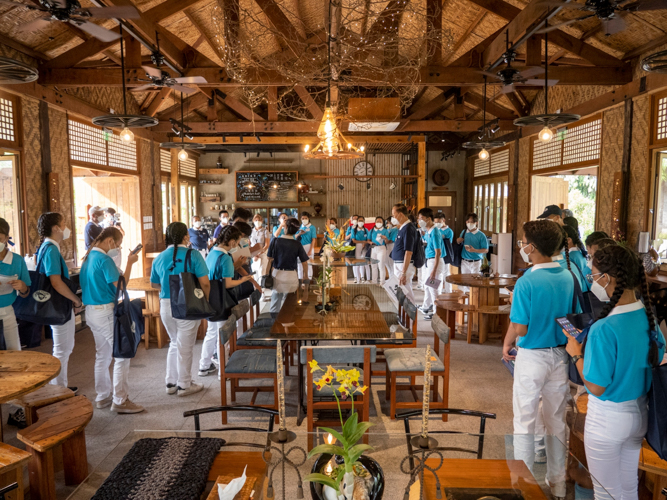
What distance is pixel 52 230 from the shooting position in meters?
3.81

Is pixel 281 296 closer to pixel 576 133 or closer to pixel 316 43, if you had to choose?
pixel 316 43

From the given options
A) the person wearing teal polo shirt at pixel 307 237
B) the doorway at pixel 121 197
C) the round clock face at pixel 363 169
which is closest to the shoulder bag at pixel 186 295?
the person wearing teal polo shirt at pixel 307 237

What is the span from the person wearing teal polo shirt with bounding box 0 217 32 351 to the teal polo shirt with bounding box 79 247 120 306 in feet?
1.52

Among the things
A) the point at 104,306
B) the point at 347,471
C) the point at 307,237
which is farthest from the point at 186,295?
the point at 307,237

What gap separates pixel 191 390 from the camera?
433 centimetres

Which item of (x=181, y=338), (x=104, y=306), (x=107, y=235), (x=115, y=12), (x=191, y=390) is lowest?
(x=191, y=390)

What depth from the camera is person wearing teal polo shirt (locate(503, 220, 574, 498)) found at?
8.41 feet

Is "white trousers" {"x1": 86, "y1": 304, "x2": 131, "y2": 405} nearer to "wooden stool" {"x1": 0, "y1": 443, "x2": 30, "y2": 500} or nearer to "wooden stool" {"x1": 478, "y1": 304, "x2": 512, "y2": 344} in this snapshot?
"wooden stool" {"x1": 0, "y1": 443, "x2": 30, "y2": 500}

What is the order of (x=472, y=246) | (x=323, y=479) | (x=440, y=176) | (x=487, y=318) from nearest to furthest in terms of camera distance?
(x=323, y=479) < (x=487, y=318) < (x=472, y=246) < (x=440, y=176)

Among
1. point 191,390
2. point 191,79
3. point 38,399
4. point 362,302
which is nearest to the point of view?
point 38,399

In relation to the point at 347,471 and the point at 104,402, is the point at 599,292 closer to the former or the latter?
the point at 347,471

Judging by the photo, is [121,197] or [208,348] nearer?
[208,348]

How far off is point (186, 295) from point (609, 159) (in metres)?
6.96

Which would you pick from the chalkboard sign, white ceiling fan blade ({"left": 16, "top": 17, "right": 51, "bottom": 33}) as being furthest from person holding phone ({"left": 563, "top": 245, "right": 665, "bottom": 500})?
the chalkboard sign
